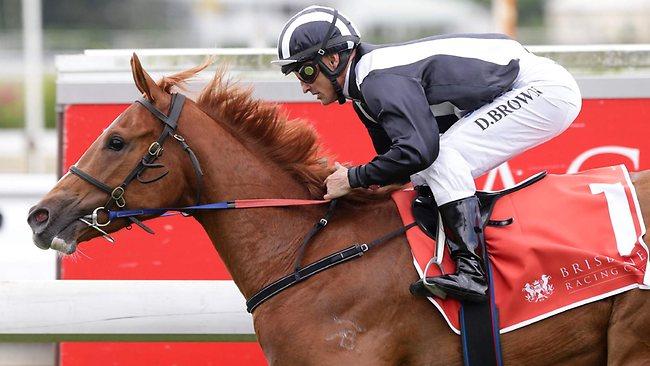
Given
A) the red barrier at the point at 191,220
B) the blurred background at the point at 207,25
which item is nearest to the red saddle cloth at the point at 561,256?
the red barrier at the point at 191,220

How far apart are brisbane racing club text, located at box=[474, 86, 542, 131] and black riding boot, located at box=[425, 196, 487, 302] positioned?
347mm

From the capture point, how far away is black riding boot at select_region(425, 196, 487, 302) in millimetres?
3773

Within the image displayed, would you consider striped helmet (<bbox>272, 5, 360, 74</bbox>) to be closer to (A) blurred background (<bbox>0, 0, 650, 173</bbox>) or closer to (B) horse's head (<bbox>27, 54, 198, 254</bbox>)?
(B) horse's head (<bbox>27, 54, 198, 254</bbox>)

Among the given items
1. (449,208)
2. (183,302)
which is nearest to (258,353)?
(183,302)

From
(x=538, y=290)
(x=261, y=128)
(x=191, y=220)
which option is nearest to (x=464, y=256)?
(x=538, y=290)

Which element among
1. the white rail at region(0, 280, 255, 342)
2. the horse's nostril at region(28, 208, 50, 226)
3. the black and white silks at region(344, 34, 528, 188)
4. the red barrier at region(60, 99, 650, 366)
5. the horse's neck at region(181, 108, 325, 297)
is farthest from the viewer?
the red barrier at region(60, 99, 650, 366)

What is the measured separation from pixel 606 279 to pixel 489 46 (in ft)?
3.32

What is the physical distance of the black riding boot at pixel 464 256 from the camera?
377 cm

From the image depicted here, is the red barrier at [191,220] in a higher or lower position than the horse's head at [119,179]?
lower

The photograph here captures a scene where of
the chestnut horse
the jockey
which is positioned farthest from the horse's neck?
the jockey

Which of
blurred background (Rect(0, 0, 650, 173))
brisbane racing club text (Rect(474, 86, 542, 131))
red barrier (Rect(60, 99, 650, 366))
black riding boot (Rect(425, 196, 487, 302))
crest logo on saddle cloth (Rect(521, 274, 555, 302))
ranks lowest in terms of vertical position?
blurred background (Rect(0, 0, 650, 173))

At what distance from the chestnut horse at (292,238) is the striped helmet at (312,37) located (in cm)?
30

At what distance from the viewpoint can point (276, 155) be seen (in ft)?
13.8

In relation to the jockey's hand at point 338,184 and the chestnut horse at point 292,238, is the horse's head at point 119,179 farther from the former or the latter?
the jockey's hand at point 338,184
